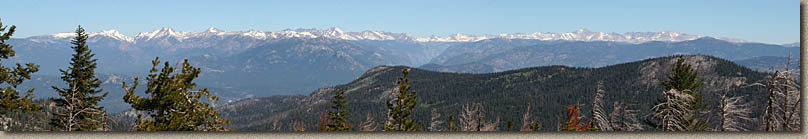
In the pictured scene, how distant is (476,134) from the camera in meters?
8.20

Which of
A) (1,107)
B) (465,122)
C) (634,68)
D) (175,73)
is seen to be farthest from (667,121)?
(634,68)

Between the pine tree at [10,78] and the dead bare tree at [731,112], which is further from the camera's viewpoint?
the pine tree at [10,78]

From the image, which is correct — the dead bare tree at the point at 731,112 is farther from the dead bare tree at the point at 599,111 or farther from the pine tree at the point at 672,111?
the dead bare tree at the point at 599,111

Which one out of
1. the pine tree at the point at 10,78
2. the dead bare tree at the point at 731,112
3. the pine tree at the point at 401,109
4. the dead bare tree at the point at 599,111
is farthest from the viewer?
the pine tree at the point at 401,109

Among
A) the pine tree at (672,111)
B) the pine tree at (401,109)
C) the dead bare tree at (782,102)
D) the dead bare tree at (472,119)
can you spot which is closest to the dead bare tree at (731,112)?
the dead bare tree at (782,102)

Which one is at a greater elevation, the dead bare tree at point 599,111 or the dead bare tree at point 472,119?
the dead bare tree at point 599,111

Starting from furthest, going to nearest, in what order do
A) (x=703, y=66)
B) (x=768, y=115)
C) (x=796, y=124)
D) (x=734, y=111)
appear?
(x=703, y=66) → (x=734, y=111) → (x=768, y=115) → (x=796, y=124)

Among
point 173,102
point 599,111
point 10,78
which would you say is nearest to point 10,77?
point 10,78

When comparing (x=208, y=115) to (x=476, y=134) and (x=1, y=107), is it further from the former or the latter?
(x=476, y=134)

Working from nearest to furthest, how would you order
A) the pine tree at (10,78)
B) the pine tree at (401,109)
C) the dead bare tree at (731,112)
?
the dead bare tree at (731,112), the pine tree at (10,78), the pine tree at (401,109)

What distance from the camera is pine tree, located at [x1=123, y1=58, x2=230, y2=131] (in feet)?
37.3

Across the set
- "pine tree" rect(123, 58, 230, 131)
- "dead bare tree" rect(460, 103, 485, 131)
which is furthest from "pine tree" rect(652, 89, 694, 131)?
"pine tree" rect(123, 58, 230, 131)

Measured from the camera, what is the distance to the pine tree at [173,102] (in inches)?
447

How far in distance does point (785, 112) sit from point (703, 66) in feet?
612
